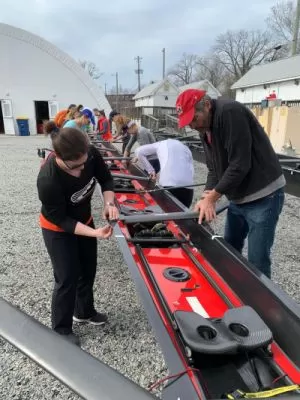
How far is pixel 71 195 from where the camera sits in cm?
225

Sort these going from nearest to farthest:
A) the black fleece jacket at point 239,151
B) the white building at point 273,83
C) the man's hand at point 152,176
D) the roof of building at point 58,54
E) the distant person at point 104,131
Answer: the black fleece jacket at point 239,151 < the man's hand at point 152,176 < the distant person at point 104,131 < the roof of building at point 58,54 < the white building at point 273,83

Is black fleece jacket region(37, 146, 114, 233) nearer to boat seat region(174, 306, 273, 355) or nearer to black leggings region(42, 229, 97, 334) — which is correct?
black leggings region(42, 229, 97, 334)

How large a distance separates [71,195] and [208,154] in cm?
111

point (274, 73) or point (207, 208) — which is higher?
point (274, 73)

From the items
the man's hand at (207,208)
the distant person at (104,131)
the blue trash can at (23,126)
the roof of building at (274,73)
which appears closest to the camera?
the man's hand at (207,208)

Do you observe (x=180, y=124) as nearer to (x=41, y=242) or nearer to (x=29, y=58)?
(x=41, y=242)

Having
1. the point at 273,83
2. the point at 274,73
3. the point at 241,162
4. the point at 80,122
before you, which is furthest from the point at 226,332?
the point at 274,73

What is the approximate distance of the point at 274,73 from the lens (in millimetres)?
25094

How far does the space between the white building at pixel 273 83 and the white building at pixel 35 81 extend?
1174 cm

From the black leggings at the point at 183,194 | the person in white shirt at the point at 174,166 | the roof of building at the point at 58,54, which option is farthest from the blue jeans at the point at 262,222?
the roof of building at the point at 58,54

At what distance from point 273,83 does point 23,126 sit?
17.2 m

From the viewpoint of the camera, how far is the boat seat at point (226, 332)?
1652 mm

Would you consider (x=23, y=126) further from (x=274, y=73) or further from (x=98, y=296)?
(x=98, y=296)

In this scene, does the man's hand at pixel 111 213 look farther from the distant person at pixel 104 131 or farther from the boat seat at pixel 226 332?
the distant person at pixel 104 131
